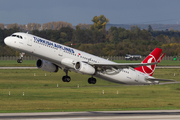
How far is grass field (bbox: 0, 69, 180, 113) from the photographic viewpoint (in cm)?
7250

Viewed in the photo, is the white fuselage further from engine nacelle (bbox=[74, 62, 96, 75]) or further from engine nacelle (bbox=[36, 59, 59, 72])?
engine nacelle (bbox=[36, 59, 59, 72])

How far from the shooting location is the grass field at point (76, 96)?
238 feet

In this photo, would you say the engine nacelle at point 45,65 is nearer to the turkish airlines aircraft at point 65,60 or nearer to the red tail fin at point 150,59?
the turkish airlines aircraft at point 65,60

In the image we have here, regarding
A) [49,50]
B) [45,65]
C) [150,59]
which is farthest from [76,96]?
[49,50]

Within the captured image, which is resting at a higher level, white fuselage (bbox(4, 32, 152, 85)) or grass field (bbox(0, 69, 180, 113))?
white fuselage (bbox(4, 32, 152, 85))

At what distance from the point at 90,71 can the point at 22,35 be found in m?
13.1

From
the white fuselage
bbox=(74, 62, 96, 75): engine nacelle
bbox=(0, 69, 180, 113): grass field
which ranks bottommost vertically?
bbox=(0, 69, 180, 113): grass field

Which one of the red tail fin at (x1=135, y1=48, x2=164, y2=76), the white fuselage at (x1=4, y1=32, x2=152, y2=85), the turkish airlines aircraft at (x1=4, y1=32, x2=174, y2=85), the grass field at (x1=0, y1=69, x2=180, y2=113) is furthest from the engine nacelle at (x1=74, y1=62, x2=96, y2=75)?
the red tail fin at (x1=135, y1=48, x2=164, y2=76)

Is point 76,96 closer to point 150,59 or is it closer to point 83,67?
point 150,59

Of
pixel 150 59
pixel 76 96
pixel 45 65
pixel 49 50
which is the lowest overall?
pixel 76 96

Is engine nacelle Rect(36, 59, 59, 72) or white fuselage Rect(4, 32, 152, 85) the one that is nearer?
white fuselage Rect(4, 32, 152, 85)

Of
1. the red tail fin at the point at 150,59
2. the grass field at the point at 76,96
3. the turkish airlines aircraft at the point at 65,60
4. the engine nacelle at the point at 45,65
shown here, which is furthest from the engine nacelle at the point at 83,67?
the red tail fin at the point at 150,59

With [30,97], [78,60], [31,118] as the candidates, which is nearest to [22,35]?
[78,60]

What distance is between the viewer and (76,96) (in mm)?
89125
